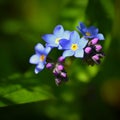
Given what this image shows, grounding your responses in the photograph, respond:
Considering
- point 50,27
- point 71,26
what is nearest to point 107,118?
point 71,26

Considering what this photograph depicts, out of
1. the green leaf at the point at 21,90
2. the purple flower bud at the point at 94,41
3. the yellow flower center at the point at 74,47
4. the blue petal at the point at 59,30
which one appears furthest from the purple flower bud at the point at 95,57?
the green leaf at the point at 21,90

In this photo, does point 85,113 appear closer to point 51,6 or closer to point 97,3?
point 97,3

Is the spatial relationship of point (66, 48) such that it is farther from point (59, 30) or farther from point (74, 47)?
point (59, 30)

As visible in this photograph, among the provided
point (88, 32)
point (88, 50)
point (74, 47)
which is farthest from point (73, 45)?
point (88, 32)

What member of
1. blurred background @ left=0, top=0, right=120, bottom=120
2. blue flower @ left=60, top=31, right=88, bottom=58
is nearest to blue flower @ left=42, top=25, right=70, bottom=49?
blue flower @ left=60, top=31, right=88, bottom=58

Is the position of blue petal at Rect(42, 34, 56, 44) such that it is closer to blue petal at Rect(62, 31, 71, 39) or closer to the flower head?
blue petal at Rect(62, 31, 71, 39)

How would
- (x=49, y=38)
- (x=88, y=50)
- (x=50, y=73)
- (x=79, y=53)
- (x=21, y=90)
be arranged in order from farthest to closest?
(x=50, y=73), (x=21, y=90), (x=49, y=38), (x=88, y=50), (x=79, y=53)

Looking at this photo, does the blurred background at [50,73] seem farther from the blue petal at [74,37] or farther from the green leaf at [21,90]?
the blue petal at [74,37]
